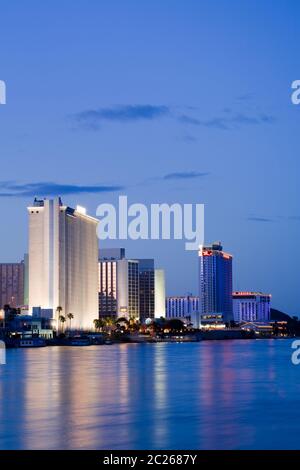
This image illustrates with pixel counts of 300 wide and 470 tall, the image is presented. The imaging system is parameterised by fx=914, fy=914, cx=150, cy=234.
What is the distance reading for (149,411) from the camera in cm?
3516

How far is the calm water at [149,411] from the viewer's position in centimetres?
2764

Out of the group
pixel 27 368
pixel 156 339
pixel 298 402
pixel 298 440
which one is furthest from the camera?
pixel 156 339

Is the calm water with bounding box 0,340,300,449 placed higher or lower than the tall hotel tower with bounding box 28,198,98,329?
lower

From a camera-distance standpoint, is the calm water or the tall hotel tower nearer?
the calm water

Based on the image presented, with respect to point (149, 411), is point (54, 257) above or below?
above

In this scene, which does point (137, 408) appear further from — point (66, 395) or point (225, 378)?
point (225, 378)

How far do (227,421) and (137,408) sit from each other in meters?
5.42

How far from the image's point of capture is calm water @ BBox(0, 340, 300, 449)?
27.6m

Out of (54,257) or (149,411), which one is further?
(54,257)

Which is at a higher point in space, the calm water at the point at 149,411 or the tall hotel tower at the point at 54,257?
the tall hotel tower at the point at 54,257

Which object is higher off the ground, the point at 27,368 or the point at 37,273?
the point at 37,273
